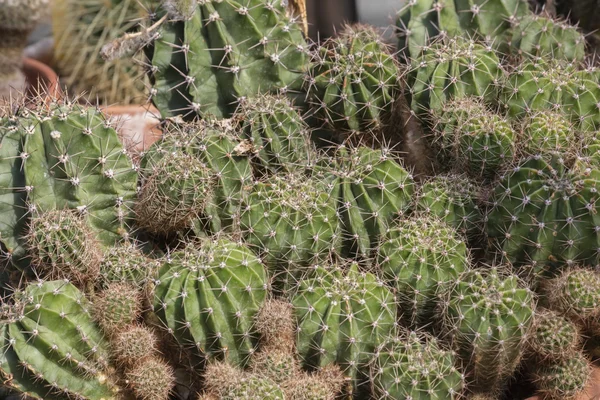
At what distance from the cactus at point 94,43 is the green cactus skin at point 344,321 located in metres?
3.43

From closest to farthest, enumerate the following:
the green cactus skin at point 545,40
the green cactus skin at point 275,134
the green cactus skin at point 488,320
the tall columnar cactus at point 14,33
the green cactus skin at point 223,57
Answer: the green cactus skin at point 488,320, the green cactus skin at point 275,134, the green cactus skin at point 223,57, the green cactus skin at point 545,40, the tall columnar cactus at point 14,33

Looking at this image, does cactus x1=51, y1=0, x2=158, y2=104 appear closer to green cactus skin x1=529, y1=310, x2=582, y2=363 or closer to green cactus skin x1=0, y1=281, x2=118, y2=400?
green cactus skin x1=0, y1=281, x2=118, y2=400

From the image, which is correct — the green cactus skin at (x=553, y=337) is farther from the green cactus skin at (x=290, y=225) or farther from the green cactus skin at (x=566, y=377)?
the green cactus skin at (x=290, y=225)

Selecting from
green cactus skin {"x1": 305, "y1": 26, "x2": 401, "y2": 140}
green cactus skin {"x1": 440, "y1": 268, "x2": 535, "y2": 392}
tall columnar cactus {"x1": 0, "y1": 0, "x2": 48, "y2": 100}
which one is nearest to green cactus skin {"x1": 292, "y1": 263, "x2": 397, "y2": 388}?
green cactus skin {"x1": 440, "y1": 268, "x2": 535, "y2": 392}

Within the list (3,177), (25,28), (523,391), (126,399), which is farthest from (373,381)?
(25,28)

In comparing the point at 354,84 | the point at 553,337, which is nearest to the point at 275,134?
the point at 354,84

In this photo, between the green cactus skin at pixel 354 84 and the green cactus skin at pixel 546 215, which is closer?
the green cactus skin at pixel 546 215

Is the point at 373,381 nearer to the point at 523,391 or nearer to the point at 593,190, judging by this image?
the point at 523,391

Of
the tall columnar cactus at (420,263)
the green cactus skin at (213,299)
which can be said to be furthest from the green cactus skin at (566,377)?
the green cactus skin at (213,299)

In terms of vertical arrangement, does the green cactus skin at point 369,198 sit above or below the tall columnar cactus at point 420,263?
above

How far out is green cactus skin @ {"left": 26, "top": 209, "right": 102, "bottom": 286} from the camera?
2.32 metres

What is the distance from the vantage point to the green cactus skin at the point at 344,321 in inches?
89.4

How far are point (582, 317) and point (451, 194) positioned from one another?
1.86ft

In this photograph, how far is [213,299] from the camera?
2232mm
